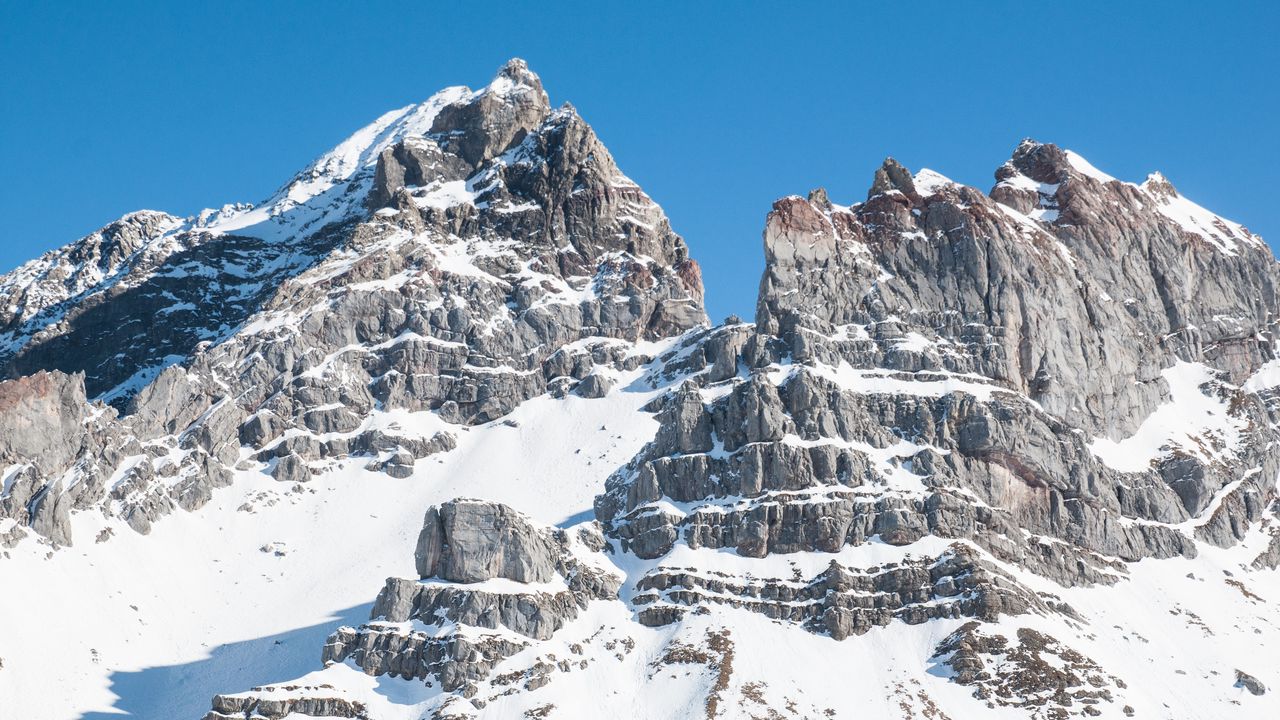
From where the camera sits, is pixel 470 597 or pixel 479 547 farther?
pixel 479 547

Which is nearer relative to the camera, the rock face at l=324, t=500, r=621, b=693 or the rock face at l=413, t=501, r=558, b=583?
the rock face at l=324, t=500, r=621, b=693

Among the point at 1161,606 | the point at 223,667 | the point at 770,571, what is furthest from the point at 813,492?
the point at 223,667

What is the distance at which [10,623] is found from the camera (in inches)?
7687

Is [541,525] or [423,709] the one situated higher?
[541,525]

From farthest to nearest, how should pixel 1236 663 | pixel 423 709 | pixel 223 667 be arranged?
1. pixel 223 667
2. pixel 1236 663
3. pixel 423 709

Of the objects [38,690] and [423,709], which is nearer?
[423,709]

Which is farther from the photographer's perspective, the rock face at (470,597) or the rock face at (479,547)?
the rock face at (479,547)

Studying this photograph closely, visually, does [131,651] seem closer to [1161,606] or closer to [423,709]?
[423,709]

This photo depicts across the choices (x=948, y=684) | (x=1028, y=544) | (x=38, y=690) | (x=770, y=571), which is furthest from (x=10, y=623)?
(x=1028, y=544)

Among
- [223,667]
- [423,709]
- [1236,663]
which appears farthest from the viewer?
[223,667]

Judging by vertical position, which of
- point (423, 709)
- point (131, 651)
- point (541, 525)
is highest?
point (541, 525)

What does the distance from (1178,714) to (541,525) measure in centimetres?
7672

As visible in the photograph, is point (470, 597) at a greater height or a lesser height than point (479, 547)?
lesser

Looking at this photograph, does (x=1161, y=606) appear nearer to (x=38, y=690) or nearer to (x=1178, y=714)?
(x=1178, y=714)
